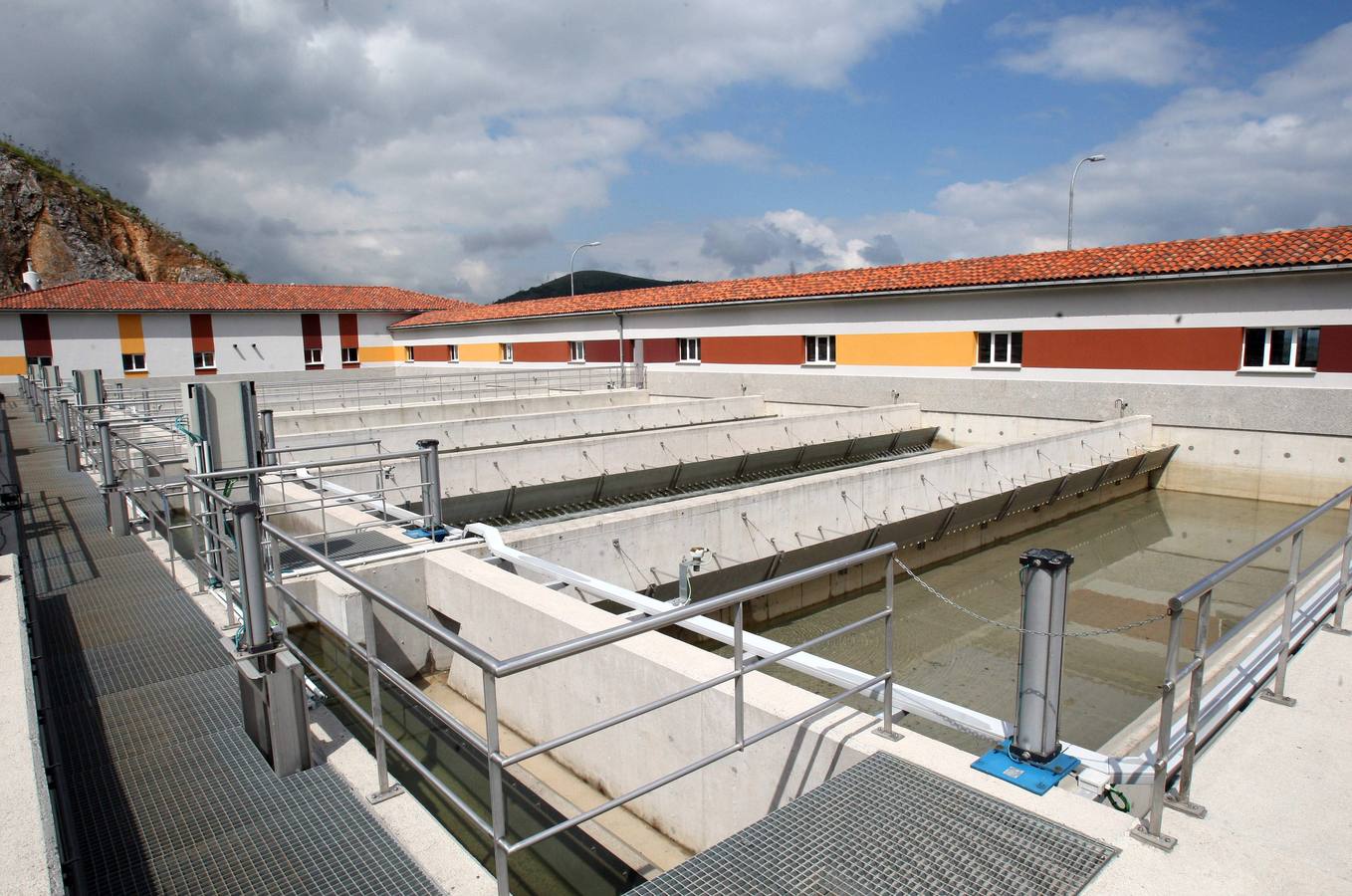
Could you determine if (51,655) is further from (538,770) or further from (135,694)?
(538,770)

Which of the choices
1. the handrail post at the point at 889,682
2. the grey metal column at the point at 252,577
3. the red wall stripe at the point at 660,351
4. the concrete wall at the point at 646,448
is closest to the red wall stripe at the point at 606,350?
the red wall stripe at the point at 660,351

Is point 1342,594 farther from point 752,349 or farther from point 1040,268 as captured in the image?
point 752,349

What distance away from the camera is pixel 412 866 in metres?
2.96

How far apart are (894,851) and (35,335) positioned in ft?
131

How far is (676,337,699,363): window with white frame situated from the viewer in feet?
88.4

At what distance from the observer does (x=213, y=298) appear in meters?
36.7

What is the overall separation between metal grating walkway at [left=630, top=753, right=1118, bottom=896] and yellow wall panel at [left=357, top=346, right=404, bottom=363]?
42.5m

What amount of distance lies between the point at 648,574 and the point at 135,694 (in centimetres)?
545

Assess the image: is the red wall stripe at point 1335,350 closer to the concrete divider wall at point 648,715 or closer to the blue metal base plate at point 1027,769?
the blue metal base plate at point 1027,769

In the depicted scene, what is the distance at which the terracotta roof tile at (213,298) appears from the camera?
107 feet

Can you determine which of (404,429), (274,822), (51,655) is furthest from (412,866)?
(404,429)

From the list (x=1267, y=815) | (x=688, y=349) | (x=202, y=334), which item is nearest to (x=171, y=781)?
(x=1267, y=815)

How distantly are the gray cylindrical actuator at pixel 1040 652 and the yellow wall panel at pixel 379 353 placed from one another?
42570 millimetres

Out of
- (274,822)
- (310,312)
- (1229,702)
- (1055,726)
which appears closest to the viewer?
(274,822)
